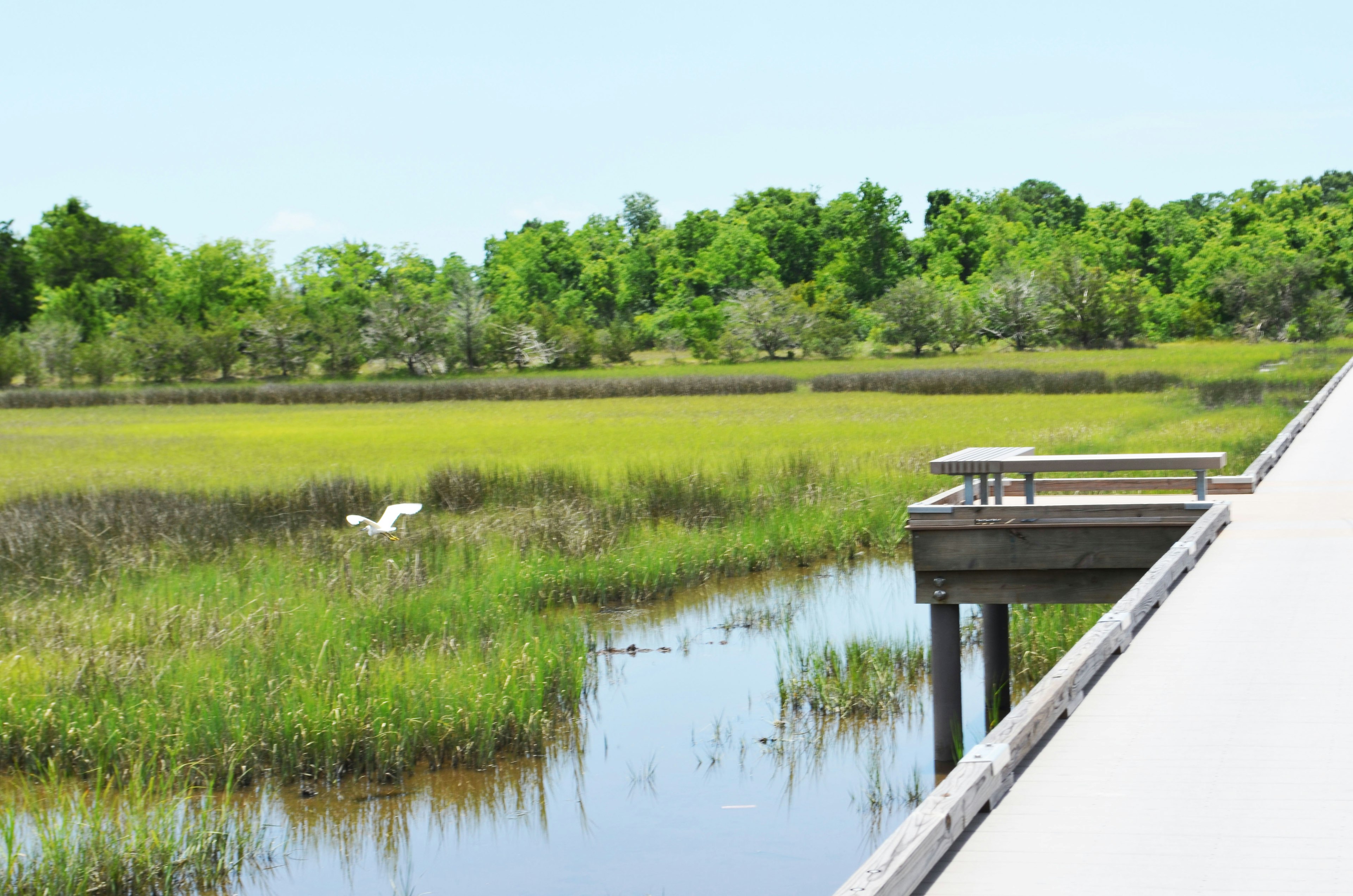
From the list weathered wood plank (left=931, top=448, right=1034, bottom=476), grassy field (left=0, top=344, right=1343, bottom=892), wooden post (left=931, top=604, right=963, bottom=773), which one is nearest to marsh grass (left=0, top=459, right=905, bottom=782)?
grassy field (left=0, top=344, right=1343, bottom=892)

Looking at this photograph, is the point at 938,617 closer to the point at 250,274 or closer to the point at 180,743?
the point at 180,743

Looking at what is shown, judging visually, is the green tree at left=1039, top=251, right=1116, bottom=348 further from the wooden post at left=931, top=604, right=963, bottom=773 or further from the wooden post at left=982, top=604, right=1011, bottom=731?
the wooden post at left=931, top=604, right=963, bottom=773

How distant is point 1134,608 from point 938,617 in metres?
2.68

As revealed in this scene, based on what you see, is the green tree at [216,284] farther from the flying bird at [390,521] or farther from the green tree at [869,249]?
the flying bird at [390,521]

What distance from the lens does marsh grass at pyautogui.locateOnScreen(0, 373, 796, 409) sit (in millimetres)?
51219

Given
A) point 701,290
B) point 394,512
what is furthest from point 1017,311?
point 394,512

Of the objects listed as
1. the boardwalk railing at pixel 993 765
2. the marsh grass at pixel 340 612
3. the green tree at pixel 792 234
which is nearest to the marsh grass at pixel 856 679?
the marsh grass at pixel 340 612

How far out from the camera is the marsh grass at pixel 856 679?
9430mm

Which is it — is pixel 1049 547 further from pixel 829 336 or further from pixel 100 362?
pixel 829 336

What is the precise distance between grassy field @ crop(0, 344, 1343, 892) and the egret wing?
342 mm

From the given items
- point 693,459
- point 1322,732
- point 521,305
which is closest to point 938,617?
point 1322,732

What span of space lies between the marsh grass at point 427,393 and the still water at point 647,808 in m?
40.1

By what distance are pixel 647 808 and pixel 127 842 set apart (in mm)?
2955

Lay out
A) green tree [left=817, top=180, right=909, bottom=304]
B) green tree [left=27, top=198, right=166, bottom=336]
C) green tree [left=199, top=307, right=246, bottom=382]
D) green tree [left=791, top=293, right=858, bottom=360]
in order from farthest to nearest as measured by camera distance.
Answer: green tree [left=817, top=180, right=909, bottom=304], green tree [left=27, top=198, right=166, bottom=336], green tree [left=791, top=293, right=858, bottom=360], green tree [left=199, top=307, right=246, bottom=382]
